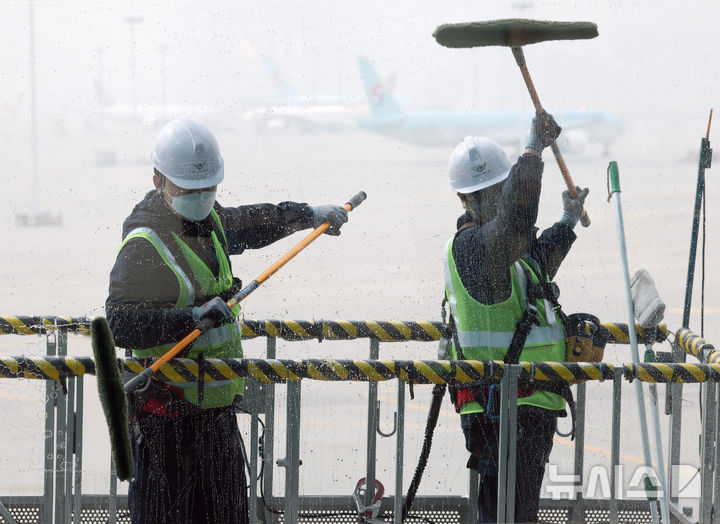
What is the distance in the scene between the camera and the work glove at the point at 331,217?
455 cm

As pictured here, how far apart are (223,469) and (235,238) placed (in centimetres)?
107

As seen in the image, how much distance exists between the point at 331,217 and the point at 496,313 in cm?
97

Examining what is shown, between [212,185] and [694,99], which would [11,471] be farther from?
[694,99]

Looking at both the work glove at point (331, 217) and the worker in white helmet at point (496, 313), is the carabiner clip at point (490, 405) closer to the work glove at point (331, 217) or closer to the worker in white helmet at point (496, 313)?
the worker in white helmet at point (496, 313)

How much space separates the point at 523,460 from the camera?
13.2ft

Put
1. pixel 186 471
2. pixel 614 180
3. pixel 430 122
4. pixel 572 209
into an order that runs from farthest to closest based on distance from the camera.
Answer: pixel 430 122 < pixel 572 209 < pixel 614 180 < pixel 186 471

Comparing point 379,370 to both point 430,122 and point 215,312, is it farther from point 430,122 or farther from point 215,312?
point 430,122

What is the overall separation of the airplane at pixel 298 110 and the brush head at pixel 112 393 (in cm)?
331

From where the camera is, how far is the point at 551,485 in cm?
483

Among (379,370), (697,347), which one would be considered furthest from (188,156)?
(697,347)

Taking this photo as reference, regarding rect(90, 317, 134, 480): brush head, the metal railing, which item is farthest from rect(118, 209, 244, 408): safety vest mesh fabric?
rect(90, 317, 134, 480): brush head

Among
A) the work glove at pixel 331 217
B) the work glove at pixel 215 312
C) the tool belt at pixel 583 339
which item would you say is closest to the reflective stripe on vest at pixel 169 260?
the work glove at pixel 215 312

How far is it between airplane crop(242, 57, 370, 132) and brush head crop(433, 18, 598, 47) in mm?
2332

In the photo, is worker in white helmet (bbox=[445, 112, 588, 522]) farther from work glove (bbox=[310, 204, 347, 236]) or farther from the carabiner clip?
work glove (bbox=[310, 204, 347, 236])
